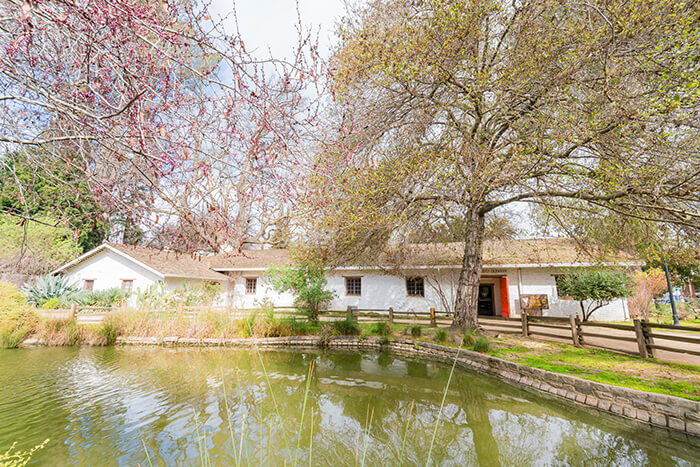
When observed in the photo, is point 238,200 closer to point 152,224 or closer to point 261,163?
point 261,163

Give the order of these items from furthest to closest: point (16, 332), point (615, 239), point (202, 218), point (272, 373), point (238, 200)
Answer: point (16, 332) → point (615, 239) → point (272, 373) → point (238, 200) → point (202, 218)

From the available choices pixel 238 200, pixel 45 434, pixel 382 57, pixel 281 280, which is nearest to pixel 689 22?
pixel 382 57

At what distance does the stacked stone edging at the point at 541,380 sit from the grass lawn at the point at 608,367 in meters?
0.28

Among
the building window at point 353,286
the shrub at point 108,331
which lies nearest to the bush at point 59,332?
the shrub at point 108,331

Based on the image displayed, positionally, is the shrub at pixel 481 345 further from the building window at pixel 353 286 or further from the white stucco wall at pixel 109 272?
the white stucco wall at pixel 109 272

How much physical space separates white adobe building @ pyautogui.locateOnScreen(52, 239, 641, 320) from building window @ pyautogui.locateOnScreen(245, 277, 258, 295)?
0.01 metres

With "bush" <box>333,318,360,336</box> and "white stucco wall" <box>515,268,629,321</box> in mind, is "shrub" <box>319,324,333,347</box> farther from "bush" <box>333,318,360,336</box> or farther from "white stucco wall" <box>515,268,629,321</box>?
"white stucco wall" <box>515,268,629,321</box>

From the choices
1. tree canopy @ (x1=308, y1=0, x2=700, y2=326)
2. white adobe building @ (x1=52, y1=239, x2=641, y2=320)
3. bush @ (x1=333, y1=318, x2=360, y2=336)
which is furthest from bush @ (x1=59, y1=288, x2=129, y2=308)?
tree canopy @ (x1=308, y1=0, x2=700, y2=326)

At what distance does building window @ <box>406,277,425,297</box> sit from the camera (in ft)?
60.0

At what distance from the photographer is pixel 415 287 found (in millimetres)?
18500

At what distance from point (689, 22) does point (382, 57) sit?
541 centimetres

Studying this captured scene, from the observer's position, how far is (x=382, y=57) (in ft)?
24.0

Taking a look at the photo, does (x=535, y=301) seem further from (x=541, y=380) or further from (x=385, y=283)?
(x=541, y=380)

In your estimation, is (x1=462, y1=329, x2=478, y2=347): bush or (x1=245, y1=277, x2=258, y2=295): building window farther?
(x1=245, y1=277, x2=258, y2=295): building window
